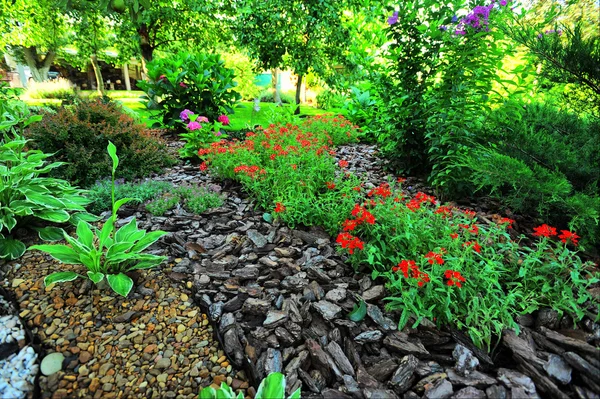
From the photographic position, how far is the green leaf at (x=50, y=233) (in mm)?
2447

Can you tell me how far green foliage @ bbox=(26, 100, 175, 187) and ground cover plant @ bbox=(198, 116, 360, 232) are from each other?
77 cm

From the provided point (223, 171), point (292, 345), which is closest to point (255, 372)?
point (292, 345)

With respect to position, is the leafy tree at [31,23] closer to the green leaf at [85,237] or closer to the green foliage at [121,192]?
the green foliage at [121,192]

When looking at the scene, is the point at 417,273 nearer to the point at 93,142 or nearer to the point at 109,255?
the point at 109,255

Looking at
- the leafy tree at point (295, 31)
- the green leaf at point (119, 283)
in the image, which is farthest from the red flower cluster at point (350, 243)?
the leafy tree at point (295, 31)

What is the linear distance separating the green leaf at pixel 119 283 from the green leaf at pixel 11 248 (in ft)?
2.93

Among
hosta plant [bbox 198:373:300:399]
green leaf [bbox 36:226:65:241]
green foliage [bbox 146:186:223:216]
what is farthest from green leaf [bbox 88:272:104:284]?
green foliage [bbox 146:186:223:216]

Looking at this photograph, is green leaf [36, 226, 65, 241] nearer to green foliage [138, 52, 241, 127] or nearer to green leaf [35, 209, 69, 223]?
green leaf [35, 209, 69, 223]

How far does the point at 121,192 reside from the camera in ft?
10.8

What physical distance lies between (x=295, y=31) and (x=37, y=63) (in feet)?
59.7

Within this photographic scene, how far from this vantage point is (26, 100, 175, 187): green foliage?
12.0 feet

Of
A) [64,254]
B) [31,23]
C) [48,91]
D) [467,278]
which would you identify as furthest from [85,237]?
[48,91]

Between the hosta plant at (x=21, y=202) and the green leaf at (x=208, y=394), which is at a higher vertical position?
the hosta plant at (x=21, y=202)

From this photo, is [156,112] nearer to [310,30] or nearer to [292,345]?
[310,30]
